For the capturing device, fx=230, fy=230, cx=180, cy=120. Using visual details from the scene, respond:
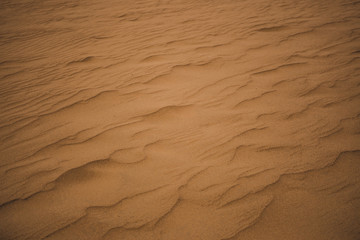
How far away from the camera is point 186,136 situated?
74.4 inches

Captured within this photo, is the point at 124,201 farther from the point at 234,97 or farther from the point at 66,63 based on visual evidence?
the point at 66,63

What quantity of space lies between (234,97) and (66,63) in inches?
96.1

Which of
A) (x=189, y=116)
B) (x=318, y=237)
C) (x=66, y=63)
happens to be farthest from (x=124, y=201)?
(x=66, y=63)

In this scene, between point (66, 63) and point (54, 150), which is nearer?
point (54, 150)

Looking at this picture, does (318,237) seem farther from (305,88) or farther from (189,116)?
(305,88)

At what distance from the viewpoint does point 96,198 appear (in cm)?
147

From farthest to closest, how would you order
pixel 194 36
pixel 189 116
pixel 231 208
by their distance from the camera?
pixel 194 36, pixel 189 116, pixel 231 208

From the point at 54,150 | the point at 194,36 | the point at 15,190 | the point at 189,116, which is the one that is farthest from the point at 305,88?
the point at 15,190

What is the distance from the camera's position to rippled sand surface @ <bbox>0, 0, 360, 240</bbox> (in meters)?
1.33

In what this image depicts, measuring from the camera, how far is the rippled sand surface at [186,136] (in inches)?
52.5

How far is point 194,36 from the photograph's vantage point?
3.79 metres

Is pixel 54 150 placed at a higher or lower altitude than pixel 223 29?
lower

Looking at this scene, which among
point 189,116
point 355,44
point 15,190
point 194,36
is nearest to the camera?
point 15,190

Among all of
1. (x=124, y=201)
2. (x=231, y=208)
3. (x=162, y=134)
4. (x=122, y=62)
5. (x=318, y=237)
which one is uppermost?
(x=122, y=62)
